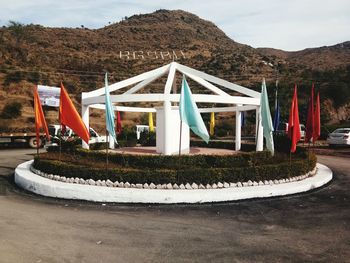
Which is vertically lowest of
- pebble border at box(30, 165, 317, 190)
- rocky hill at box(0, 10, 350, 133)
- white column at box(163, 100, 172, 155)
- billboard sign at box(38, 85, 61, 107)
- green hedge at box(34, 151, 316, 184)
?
pebble border at box(30, 165, 317, 190)

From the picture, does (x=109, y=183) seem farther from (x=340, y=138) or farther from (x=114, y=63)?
(x=114, y=63)

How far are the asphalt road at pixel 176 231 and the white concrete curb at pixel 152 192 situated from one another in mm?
308

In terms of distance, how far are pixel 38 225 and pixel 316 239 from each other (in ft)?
19.3

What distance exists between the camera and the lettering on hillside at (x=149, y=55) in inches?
2928

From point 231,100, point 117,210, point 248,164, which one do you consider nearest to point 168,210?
point 117,210

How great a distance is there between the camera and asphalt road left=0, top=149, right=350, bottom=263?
22.0ft

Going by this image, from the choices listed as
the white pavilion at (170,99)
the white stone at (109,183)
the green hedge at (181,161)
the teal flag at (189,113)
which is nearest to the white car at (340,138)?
the white pavilion at (170,99)

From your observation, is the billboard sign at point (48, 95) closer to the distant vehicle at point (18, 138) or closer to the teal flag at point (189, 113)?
the distant vehicle at point (18, 138)

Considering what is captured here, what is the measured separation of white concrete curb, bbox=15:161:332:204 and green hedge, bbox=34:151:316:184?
0.47m

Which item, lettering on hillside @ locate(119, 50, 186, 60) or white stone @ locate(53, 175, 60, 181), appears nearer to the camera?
white stone @ locate(53, 175, 60, 181)

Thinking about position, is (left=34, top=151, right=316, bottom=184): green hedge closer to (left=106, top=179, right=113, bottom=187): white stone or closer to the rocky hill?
(left=106, top=179, right=113, bottom=187): white stone

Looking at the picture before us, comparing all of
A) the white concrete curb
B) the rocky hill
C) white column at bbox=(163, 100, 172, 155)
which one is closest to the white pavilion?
white column at bbox=(163, 100, 172, 155)

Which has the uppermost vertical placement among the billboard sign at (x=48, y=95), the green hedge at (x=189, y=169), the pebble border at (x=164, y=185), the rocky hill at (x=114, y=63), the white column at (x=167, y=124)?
the rocky hill at (x=114, y=63)

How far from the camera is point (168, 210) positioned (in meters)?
9.93
